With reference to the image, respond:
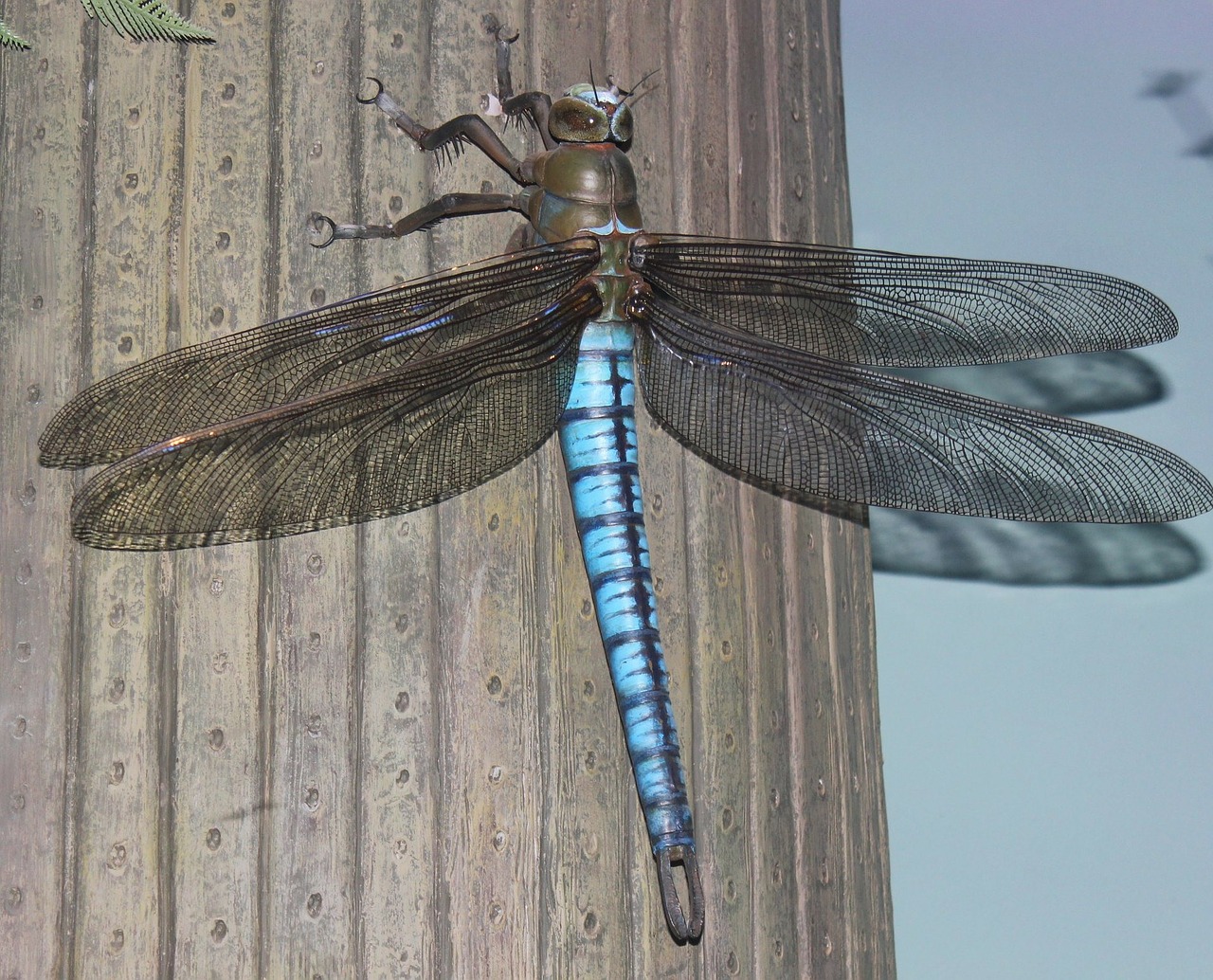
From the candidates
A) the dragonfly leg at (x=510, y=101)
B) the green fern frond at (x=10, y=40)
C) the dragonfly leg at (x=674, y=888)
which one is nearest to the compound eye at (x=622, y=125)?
the dragonfly leg at (x=510, y=101)

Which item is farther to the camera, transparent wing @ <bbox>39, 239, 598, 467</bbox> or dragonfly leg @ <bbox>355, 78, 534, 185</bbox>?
dragonfly leg @ <bbox>355, 78, 534, 185</bbox>

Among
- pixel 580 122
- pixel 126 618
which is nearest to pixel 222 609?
pixel 126 618

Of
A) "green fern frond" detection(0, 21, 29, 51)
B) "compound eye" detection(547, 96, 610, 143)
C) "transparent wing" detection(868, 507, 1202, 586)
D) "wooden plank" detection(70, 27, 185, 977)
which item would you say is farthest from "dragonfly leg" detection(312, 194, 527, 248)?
"transparent wing" detection(868, 507, 1202, 586)

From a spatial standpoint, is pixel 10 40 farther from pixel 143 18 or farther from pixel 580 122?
pixel 580 122

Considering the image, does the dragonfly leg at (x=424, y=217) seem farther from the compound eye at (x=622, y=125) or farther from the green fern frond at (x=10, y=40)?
the green fern frond at (x=10, y=40)

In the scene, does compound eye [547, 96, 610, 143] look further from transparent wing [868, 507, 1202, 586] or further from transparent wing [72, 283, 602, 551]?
transparent wing [868, 507, 1202, 586]

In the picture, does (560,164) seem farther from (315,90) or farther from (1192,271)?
(1192,271)
